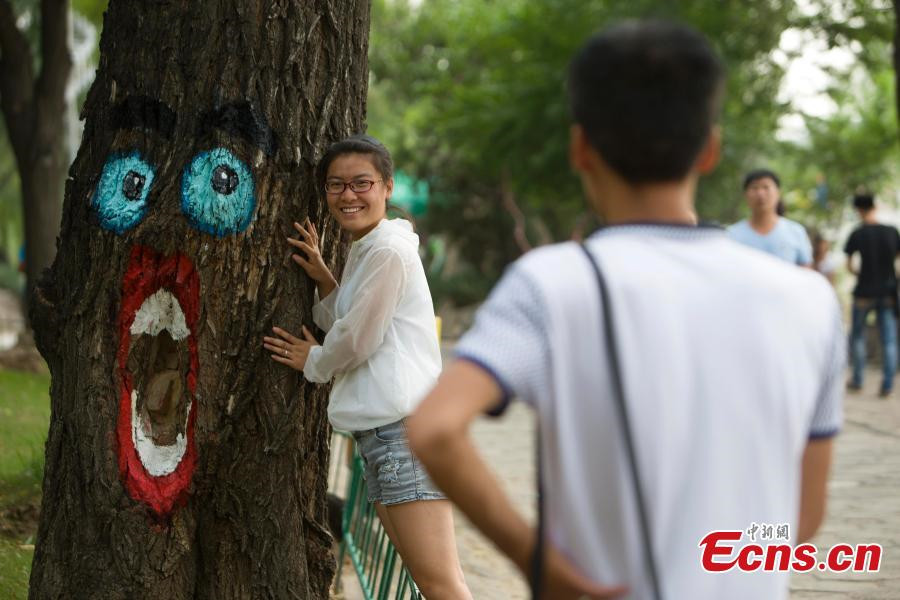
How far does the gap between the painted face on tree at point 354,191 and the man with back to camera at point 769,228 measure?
5.19m

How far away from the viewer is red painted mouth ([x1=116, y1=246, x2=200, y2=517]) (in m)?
3.82

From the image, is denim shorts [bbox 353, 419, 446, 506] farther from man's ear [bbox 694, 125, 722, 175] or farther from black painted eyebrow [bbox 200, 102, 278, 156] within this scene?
man's ear [bbox 694, 125, 722, 175]

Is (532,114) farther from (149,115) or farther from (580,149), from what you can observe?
(580,149)

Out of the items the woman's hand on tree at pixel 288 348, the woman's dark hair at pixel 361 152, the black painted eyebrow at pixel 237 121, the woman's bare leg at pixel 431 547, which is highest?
the black painted eyebrow at pixel 237 121

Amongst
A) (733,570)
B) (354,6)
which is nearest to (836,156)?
(354,6)

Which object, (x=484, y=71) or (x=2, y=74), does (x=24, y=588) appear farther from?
(x=484, y=71)

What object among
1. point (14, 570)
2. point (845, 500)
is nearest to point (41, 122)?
point (14, 570)

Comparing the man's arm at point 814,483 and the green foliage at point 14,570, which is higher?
the man's arm at point 814,483

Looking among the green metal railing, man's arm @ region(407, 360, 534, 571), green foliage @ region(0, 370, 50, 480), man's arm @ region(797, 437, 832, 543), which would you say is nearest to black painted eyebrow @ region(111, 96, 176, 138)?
the green metal railing

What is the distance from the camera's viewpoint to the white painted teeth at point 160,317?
152 inches

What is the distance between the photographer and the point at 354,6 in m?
4.09

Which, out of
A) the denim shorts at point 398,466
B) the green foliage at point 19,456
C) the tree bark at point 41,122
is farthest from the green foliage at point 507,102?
the denim shorts at point 398,466

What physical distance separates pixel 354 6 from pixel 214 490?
5.82ft

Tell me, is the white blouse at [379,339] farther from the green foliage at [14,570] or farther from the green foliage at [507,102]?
the green foliage at [507,102]
